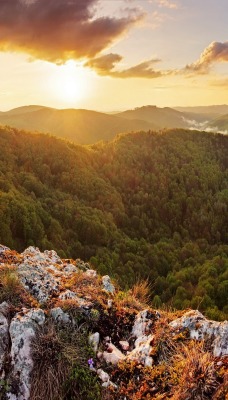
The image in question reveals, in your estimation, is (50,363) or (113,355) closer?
(50,363)

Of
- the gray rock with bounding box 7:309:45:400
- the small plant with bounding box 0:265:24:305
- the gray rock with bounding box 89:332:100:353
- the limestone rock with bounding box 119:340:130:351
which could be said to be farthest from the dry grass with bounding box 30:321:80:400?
the small plant with bounding box 0:265:24:305

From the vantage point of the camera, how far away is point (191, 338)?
28.5 feet

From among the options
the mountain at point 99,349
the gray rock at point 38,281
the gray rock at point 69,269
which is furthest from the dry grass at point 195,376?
the gray rock at point 69,269

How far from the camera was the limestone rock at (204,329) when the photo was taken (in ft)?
25.9

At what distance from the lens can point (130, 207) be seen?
9050 centimetres

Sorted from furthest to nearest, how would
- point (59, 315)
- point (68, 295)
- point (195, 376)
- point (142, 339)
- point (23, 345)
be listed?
point (68, 295), point (59, 315), point (142, 339), point (23, 345), point (195, 376)

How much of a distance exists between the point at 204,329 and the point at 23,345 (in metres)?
4.23

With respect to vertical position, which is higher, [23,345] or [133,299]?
[23,345]

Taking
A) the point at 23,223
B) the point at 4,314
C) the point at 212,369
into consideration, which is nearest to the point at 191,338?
the point at 212,369

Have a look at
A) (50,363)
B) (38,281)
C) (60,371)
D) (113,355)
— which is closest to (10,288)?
(38,281)

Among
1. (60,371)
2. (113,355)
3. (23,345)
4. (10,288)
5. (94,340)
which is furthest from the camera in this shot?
(10,288)

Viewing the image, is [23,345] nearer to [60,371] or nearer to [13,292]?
[60,371]

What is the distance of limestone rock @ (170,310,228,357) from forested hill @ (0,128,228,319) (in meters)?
29.9

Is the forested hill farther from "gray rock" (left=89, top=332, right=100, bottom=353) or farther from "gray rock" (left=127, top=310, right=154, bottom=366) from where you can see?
"gray rock" (left=89, top=332, right=100, bottom=353)
